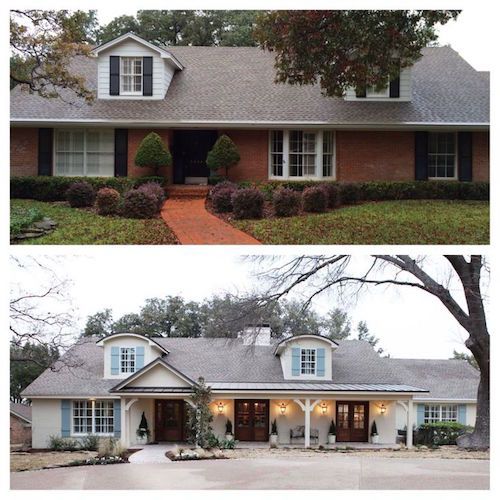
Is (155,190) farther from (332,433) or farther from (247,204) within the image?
(332,433)

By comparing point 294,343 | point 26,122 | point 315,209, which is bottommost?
point 294,343

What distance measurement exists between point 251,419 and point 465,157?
7.88 metres

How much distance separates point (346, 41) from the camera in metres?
16.2

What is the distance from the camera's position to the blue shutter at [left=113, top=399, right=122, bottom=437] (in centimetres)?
1612

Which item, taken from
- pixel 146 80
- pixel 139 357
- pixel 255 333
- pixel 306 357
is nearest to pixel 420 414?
pixel 306 357

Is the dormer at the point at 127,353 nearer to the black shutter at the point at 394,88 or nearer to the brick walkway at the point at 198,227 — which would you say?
the brick walkway at the point at 198,227

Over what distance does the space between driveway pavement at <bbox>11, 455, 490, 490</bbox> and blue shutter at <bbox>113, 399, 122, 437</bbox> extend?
0.83 m

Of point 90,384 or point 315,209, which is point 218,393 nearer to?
point 90,384

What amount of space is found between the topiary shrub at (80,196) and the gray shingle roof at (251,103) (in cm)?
174

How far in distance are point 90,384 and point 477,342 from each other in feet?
25.5

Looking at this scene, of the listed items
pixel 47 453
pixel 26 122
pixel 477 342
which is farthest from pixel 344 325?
pixel 26 122

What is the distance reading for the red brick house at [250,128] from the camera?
61.7ft

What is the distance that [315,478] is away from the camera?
1507cm

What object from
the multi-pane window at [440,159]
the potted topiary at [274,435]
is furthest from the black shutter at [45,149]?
the multi-pane window at [440,159]
